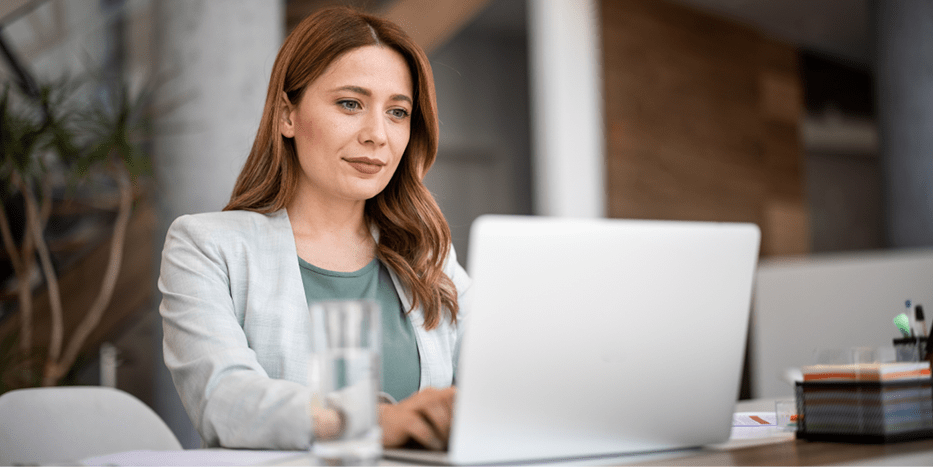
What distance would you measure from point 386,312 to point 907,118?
12.6ft

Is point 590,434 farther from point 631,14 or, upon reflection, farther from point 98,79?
point 631,14

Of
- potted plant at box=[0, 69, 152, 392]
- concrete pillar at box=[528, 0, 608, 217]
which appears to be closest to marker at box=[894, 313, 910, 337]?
potted plant at box=[0, 69, 152, 392]

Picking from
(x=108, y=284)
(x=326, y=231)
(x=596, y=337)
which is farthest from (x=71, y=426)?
(x=108, y=284)

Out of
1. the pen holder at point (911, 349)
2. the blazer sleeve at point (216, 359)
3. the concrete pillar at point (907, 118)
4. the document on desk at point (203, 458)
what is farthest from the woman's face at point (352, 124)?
the concrete pillar at point (907, 118)

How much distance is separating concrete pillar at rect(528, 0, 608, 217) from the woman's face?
393cm

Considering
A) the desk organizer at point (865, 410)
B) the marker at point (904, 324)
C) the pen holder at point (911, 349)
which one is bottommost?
the desk organizer at point (865, 410)

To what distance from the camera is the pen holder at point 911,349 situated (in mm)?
1097

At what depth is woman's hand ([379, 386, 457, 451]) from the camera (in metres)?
0.90

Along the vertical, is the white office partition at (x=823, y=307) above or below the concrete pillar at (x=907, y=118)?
below

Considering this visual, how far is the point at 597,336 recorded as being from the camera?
82 centimetres

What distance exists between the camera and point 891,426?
973mm

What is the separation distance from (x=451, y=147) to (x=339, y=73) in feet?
16.5

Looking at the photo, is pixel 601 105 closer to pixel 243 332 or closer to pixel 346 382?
pixel 243 332

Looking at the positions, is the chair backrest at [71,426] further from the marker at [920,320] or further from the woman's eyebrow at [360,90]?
the marker at [920,320]
